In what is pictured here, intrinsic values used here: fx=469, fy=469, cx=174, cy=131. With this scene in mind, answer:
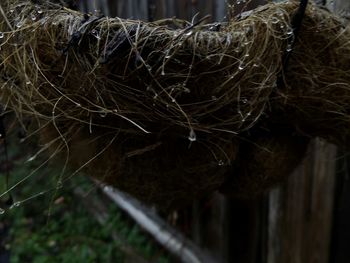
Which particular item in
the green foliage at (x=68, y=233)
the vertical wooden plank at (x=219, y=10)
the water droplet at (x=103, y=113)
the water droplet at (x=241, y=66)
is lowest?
the green foliage at (x=68, y=233)

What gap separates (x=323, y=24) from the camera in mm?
969

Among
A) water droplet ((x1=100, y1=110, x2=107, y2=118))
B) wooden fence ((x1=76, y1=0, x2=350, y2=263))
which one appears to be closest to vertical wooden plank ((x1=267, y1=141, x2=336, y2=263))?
wooden fence ((x1=76, y1=0, x2=350, y2=263))

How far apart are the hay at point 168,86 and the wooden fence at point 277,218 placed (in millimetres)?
382

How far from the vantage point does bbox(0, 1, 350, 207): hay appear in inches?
31.9

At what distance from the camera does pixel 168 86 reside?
2.70ft

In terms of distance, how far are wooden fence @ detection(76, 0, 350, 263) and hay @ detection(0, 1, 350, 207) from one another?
38cm

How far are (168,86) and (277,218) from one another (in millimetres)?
1072

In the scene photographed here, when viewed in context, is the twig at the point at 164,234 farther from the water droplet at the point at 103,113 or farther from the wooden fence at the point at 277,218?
the water droplet at the point at 103,113

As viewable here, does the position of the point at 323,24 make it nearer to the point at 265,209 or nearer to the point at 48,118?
the point at 48,118

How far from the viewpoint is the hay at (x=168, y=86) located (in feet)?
2.66

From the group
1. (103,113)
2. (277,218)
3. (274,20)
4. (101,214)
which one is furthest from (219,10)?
(101,214)

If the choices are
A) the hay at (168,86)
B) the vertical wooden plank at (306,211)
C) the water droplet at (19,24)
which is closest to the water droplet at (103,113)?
the hay at (168,86)

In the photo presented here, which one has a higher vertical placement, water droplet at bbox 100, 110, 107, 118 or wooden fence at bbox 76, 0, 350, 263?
water droplet at bbox 100, 110, 107, 118

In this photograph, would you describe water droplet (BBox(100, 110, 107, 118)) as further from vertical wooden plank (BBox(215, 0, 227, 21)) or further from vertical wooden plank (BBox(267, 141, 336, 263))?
vertical wooden plank (BBox(215, 0, 227, 21))
